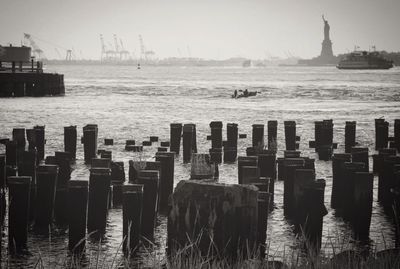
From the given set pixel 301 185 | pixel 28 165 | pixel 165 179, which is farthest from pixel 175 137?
pixel 301 185

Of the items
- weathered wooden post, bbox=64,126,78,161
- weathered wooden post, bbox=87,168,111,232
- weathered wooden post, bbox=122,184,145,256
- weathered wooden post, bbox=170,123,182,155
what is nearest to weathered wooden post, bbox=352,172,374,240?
weathered wooden post, bbox=122,184,145,256

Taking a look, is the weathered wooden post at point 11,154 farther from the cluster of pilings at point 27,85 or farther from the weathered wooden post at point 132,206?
the cluster of pilings at point 27,85

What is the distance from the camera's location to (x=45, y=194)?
1236 cm

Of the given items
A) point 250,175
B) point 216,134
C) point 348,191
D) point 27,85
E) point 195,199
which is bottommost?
point 348,191

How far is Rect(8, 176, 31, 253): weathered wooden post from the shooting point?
10578mm

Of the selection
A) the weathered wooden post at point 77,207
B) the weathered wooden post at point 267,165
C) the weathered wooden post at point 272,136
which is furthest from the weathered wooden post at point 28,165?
the weathered wooden post at point 272,136

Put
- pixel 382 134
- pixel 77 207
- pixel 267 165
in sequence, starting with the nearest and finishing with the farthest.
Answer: pixel 77 207
pixel 267 165
pixel 382 134

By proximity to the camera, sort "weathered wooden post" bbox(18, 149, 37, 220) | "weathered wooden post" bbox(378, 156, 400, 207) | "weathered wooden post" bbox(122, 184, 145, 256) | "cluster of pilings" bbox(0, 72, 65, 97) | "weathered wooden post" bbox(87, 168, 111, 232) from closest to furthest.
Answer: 1. "weathered wooden post" bbox(122, 184, 145, 256)
2. "weathered wooden post" bbox(87, 168, 111, 232)
3. "weathered wooden post" bbox(378, 156, 400, 207)
4. "weathered wooden post" bbox(18, 149, 37, 220)
5. "cluster of pilings" bbox(0, 72, 65, 97)

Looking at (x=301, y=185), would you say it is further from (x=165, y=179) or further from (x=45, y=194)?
(x=45, y=194)

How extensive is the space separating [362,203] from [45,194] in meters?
5.48

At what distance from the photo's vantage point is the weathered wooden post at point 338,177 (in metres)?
14.2

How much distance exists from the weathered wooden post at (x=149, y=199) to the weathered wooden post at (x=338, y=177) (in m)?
4.46

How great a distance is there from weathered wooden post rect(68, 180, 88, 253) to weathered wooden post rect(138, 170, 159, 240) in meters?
0.95

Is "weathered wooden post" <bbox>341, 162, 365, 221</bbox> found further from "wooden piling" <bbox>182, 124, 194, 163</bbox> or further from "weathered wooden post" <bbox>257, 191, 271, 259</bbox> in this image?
"wooden piling" <bbox>182, 124, 194, 163</bbox>
